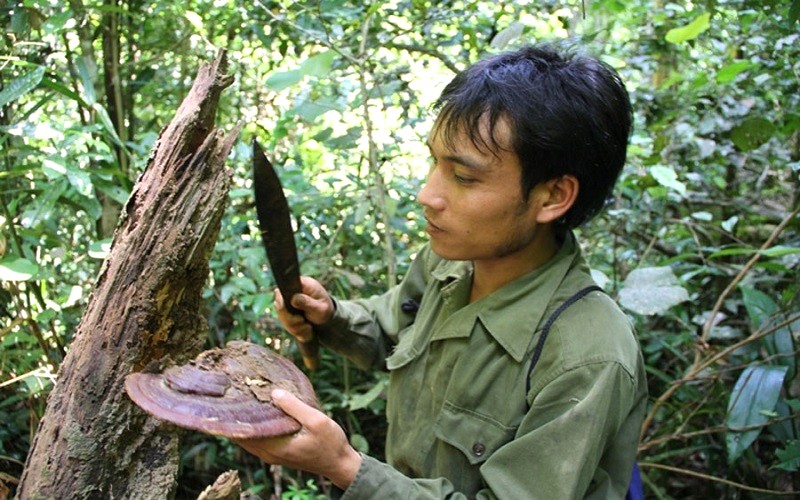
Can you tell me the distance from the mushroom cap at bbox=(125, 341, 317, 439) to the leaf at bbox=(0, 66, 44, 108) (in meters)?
1.18

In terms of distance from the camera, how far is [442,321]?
6.31 ft

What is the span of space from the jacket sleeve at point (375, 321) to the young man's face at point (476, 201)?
19.5 inches

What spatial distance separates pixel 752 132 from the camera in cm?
319

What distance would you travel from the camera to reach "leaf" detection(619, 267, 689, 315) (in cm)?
274

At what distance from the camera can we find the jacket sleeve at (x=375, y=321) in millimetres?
2203

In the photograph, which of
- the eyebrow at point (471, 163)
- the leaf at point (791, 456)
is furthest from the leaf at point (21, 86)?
the leaf at point (791, 456)

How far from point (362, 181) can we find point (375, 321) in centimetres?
125

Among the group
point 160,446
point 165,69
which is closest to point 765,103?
point 165,69

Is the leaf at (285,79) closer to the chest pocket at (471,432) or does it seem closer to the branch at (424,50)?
the branch at (424,50)

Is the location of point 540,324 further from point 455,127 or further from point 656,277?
point 656,277

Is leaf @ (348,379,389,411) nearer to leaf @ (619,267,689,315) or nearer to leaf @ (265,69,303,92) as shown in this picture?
leaf @ (619,267,689,315)

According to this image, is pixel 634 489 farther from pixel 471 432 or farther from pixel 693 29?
pixel 693 29

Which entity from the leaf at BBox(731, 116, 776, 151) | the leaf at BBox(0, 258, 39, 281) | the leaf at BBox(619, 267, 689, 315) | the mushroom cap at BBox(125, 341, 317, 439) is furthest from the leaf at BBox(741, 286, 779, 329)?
the leaf at BBox(0, 258, 39, 281)

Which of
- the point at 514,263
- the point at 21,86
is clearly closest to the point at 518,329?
the point at 514,263
